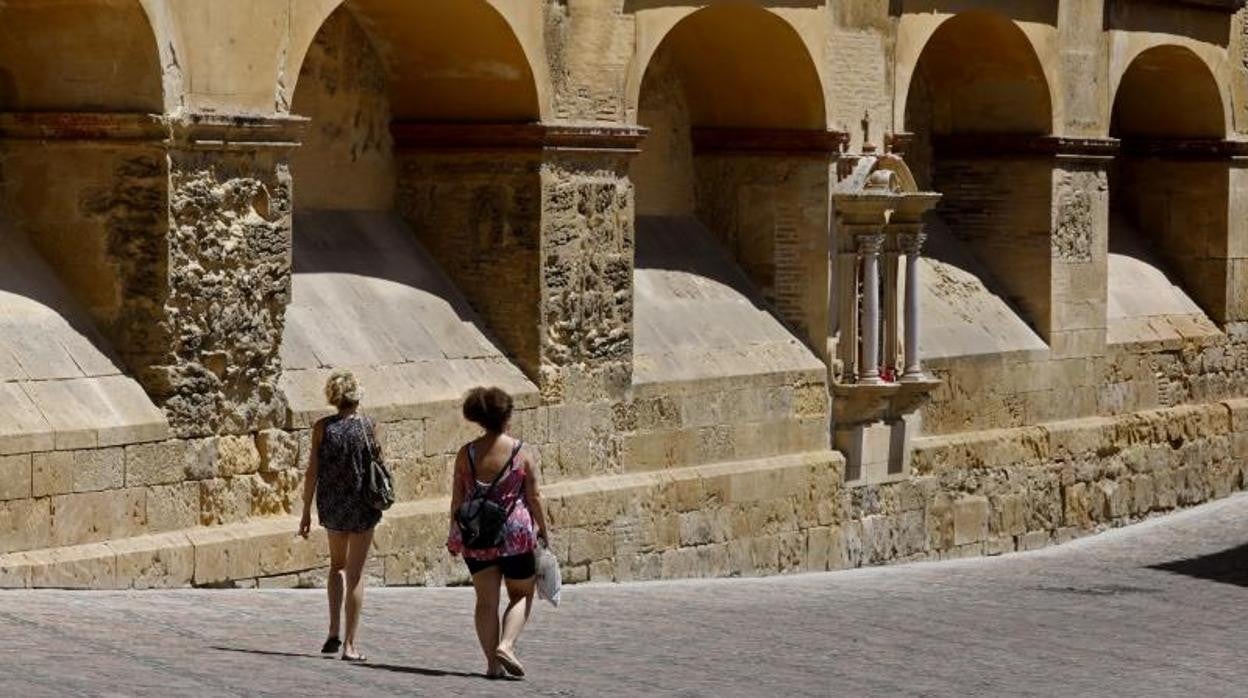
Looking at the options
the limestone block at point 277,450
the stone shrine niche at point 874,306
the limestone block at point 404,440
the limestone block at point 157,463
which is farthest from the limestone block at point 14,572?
the stone shrine niche at point 874,306

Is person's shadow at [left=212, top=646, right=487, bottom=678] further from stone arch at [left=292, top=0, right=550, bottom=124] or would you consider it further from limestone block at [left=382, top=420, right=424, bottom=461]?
stone arch at [left=292, top=0, right=550, bottom=124]

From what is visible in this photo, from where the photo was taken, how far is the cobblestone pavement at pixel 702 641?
11.7 meters

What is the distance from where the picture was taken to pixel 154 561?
14.5 m

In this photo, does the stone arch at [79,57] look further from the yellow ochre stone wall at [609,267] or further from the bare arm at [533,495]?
the bare arm at [533,495]

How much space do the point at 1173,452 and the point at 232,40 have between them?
1304cm

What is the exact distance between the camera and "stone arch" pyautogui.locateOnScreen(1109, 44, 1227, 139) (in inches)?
1041

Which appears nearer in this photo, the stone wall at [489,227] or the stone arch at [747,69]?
the stone wall at [489,227]

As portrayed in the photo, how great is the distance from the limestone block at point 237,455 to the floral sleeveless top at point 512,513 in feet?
12.1

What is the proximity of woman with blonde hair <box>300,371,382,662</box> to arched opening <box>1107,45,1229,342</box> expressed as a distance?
15.0m

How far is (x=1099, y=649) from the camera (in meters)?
15.3

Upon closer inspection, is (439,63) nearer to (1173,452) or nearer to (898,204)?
(898,204)

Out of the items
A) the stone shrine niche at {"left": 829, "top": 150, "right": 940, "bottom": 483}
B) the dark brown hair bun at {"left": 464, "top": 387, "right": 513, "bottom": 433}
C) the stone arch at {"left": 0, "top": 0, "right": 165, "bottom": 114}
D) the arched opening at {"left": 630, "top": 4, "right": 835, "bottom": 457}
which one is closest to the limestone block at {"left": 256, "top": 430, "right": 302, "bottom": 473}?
the stone arch at {"left": 0, "top": 0, "right": 165, "bottom": 114}

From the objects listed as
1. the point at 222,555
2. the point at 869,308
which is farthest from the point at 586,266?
the point at 222,555

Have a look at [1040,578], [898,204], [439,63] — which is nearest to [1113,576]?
[1040,578]
